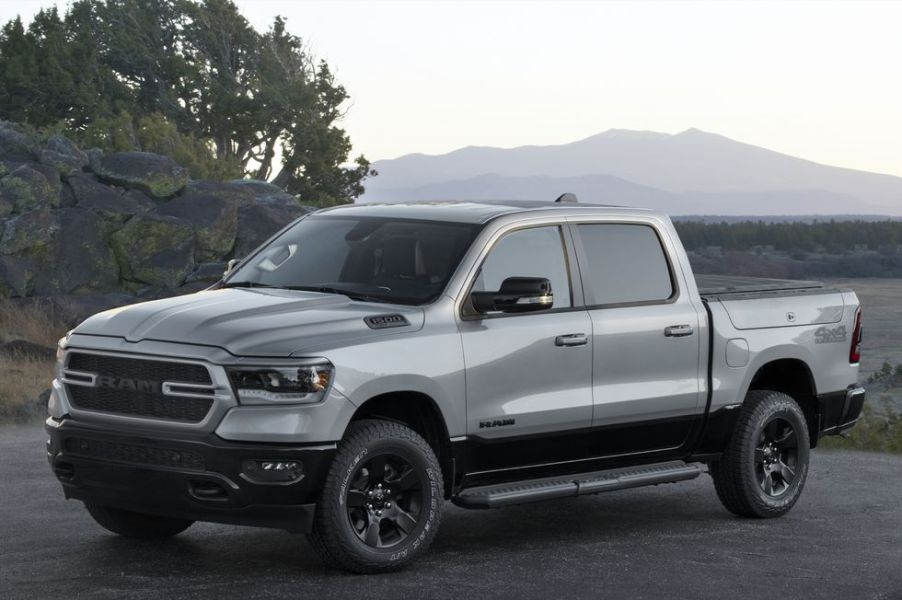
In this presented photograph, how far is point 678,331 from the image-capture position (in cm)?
927

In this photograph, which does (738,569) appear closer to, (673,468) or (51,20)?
(673,468)

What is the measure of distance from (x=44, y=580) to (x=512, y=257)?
3029mm

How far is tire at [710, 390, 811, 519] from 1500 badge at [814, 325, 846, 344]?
503 mm

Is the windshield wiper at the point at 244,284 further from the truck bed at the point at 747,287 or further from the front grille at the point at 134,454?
the truck bed at the point at 747,287

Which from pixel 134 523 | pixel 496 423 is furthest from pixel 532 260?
pixel 134 523

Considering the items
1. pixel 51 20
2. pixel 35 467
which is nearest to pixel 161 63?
pixel 51 20

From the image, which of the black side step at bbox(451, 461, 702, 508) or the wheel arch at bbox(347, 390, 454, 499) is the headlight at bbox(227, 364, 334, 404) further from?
the black side step at bbox(451, 461, 702, 508)

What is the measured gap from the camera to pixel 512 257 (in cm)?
865

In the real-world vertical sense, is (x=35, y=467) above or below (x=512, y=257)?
below

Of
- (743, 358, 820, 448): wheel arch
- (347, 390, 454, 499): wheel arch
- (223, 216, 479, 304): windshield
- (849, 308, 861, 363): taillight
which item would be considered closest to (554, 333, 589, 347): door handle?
(223, 216, 479, 304): windshield

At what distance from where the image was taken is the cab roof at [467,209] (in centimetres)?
875

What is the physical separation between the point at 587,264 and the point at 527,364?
2.95ft

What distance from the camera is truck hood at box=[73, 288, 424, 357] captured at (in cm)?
740

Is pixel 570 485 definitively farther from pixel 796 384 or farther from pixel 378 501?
pixel 796 384
